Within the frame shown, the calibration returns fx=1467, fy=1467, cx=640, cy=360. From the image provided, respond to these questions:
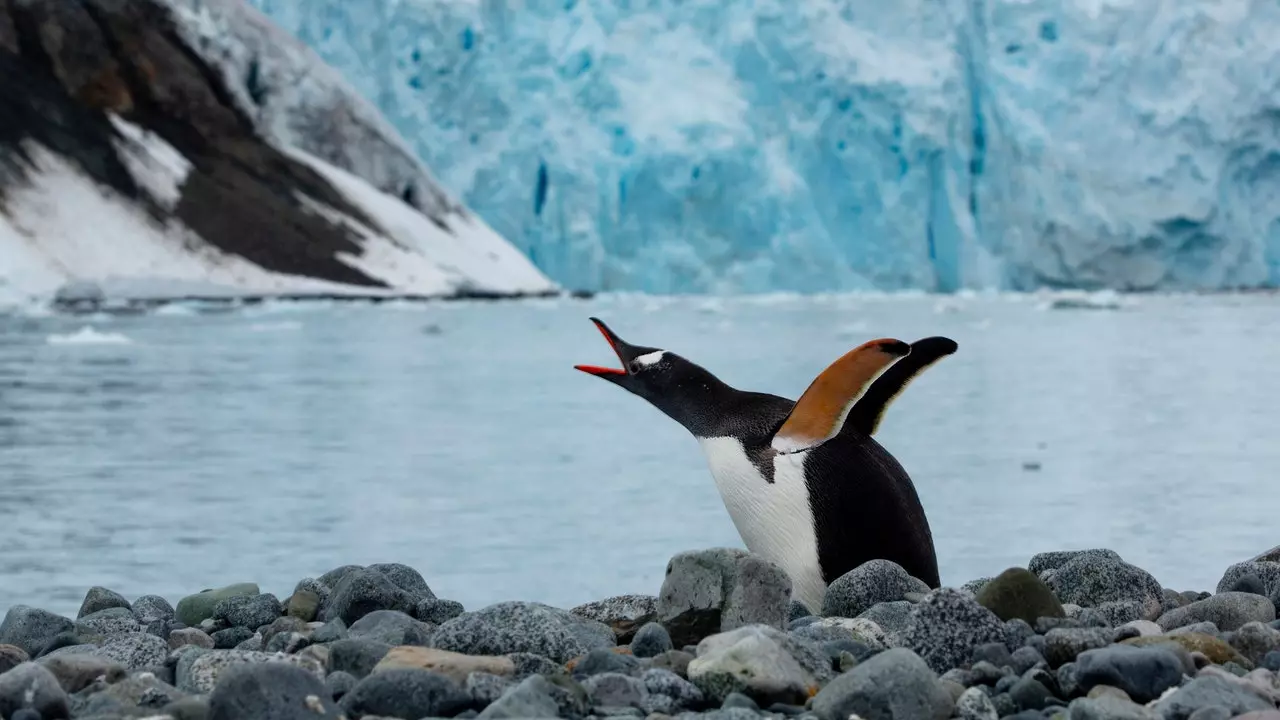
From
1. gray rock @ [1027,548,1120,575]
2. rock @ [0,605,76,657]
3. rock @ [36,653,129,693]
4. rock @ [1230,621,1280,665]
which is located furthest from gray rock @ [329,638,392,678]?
gray rock @ [1027,548,1120,575]

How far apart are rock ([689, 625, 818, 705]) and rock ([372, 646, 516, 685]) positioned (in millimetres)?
309

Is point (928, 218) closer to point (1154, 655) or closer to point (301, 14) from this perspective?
point (301, 14)

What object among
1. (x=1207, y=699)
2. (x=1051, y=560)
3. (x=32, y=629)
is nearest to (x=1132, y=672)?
(x=1207, y=699)

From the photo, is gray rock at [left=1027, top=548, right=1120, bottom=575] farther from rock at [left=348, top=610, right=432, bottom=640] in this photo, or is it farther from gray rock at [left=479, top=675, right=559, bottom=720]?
gray rock at [left=479, top=675, right=559, bottom=720]

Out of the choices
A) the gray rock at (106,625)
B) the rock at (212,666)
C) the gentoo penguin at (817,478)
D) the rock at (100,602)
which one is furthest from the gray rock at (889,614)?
the rock at (100,602)

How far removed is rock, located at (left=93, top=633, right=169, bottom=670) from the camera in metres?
2.64

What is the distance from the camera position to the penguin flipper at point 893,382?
3.23 meters

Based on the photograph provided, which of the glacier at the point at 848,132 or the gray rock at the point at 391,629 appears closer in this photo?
the gray rock at the point at 391,629

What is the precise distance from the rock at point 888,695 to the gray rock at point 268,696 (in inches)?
27.4

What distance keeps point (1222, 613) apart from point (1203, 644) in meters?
0.44

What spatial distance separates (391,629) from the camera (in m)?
2.72

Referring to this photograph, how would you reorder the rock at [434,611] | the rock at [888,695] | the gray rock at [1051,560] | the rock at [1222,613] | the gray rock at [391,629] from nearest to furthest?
the rock at [888,695] → the gray rock at [391,629] → the rock at [1222,613] → the rock at [434,611] → the gray rock at [1051,560]

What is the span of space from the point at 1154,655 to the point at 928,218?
3477 cm

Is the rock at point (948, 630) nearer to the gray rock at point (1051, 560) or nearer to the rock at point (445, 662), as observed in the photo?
the rock at point (445, 662)
